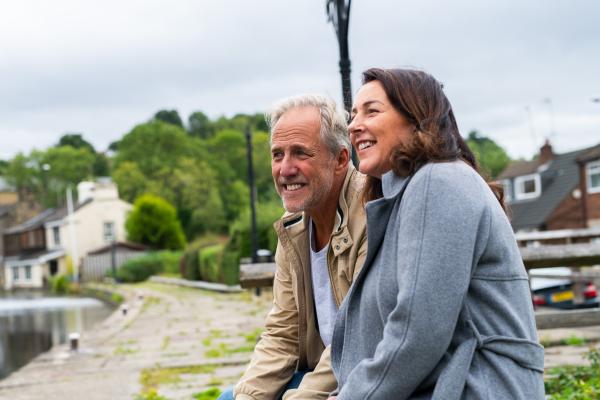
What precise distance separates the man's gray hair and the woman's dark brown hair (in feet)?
1.46

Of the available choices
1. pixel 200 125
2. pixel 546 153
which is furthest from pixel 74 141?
pixel 546 153

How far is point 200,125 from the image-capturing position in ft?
332

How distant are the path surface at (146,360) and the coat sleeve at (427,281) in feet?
14.7

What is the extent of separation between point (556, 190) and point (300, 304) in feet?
110

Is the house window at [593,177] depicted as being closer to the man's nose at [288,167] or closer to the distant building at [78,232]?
the man's nose at [288,167]

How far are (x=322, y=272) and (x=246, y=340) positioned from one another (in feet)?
25.4

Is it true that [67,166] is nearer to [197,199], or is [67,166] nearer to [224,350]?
[197,199]

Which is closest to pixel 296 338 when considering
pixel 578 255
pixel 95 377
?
pixel 578 255

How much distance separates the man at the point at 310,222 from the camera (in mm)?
2541

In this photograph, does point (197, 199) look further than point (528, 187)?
Yes

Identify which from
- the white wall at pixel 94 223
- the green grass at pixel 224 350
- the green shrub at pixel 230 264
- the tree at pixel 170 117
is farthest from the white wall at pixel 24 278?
the green grass at pixel 224 350

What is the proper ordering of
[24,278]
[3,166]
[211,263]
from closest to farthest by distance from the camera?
1. [211,263]
2. [24,278]
3. [3,166]

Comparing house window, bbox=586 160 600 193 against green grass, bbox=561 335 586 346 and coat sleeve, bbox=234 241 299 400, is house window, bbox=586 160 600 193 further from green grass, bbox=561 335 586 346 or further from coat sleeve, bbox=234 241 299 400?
coat sleeve, bbox=234 241 299 400

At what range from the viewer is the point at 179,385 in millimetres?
6633
